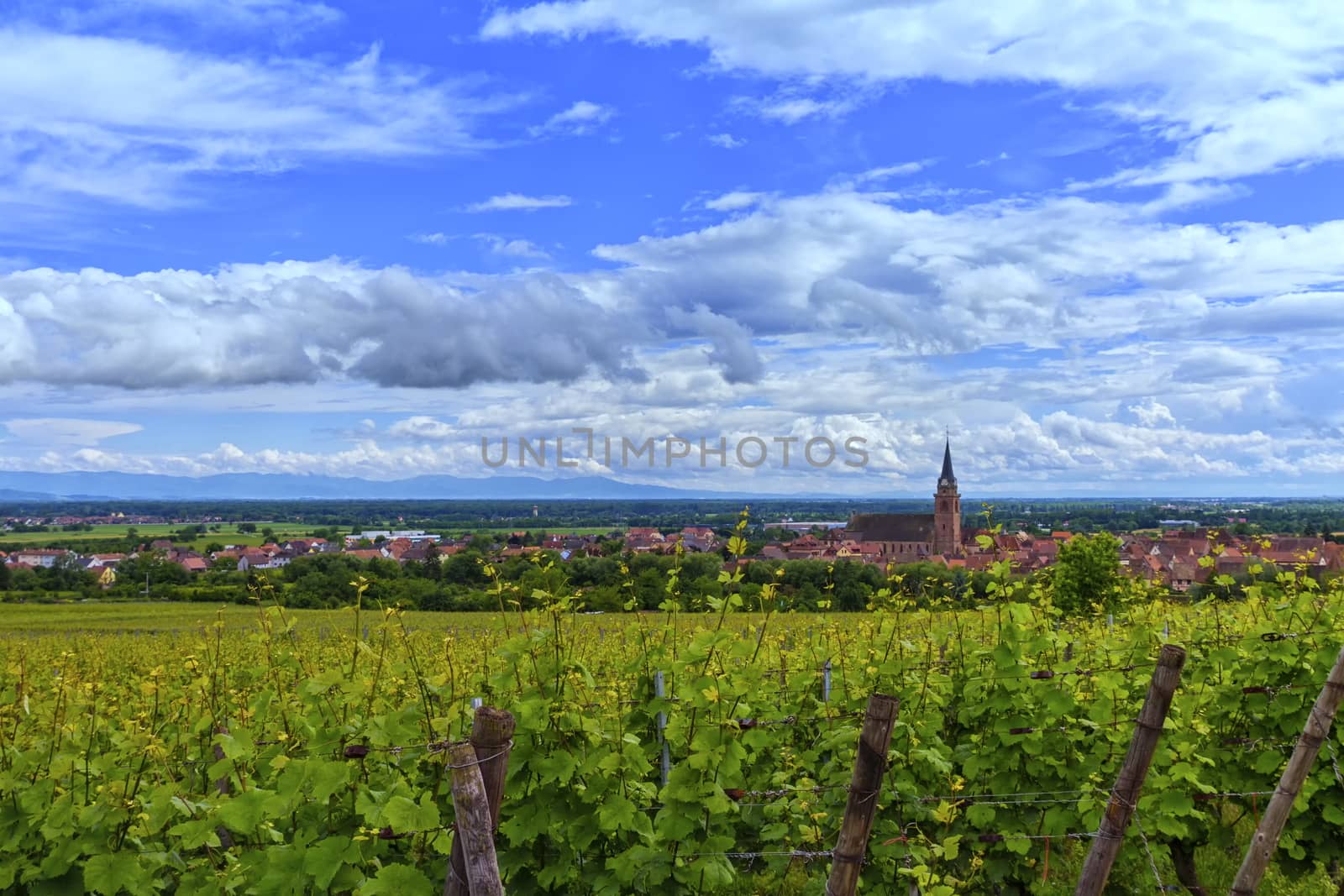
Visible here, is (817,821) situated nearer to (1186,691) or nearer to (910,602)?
(910,602)

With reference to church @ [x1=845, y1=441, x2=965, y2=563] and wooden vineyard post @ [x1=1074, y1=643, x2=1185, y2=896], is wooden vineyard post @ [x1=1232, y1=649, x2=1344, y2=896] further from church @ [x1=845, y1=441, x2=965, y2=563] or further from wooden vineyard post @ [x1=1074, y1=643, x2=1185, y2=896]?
church @ [x1=845, y1=441, x2=965, y2=563]

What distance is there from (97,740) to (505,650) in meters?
→ 2.44

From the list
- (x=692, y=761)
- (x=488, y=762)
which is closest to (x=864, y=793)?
(x=692, y=761)

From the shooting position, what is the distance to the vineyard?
3.56m

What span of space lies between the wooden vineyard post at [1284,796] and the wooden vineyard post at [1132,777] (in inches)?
26.4

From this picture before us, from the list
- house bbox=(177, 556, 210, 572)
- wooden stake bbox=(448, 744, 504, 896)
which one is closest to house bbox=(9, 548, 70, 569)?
house bbox=(177, 556, 210, 572)

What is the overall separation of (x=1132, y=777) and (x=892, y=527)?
101 metres

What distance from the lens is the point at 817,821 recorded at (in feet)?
15.2

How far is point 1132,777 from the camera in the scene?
10.7ft

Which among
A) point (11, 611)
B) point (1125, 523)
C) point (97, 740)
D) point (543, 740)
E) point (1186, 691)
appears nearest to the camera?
point (543, 740)

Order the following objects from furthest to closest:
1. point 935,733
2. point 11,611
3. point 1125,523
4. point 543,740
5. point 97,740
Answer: point 1125,523
point 11,611
point 935,733
point 97,740
point 543,740

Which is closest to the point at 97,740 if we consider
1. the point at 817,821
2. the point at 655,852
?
the point at 655,852

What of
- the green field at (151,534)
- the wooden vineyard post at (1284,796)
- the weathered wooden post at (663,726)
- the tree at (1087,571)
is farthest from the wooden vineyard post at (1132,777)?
the green field at (151,534)

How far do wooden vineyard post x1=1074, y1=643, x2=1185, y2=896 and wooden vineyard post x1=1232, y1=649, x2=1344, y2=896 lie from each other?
0.67 meters
